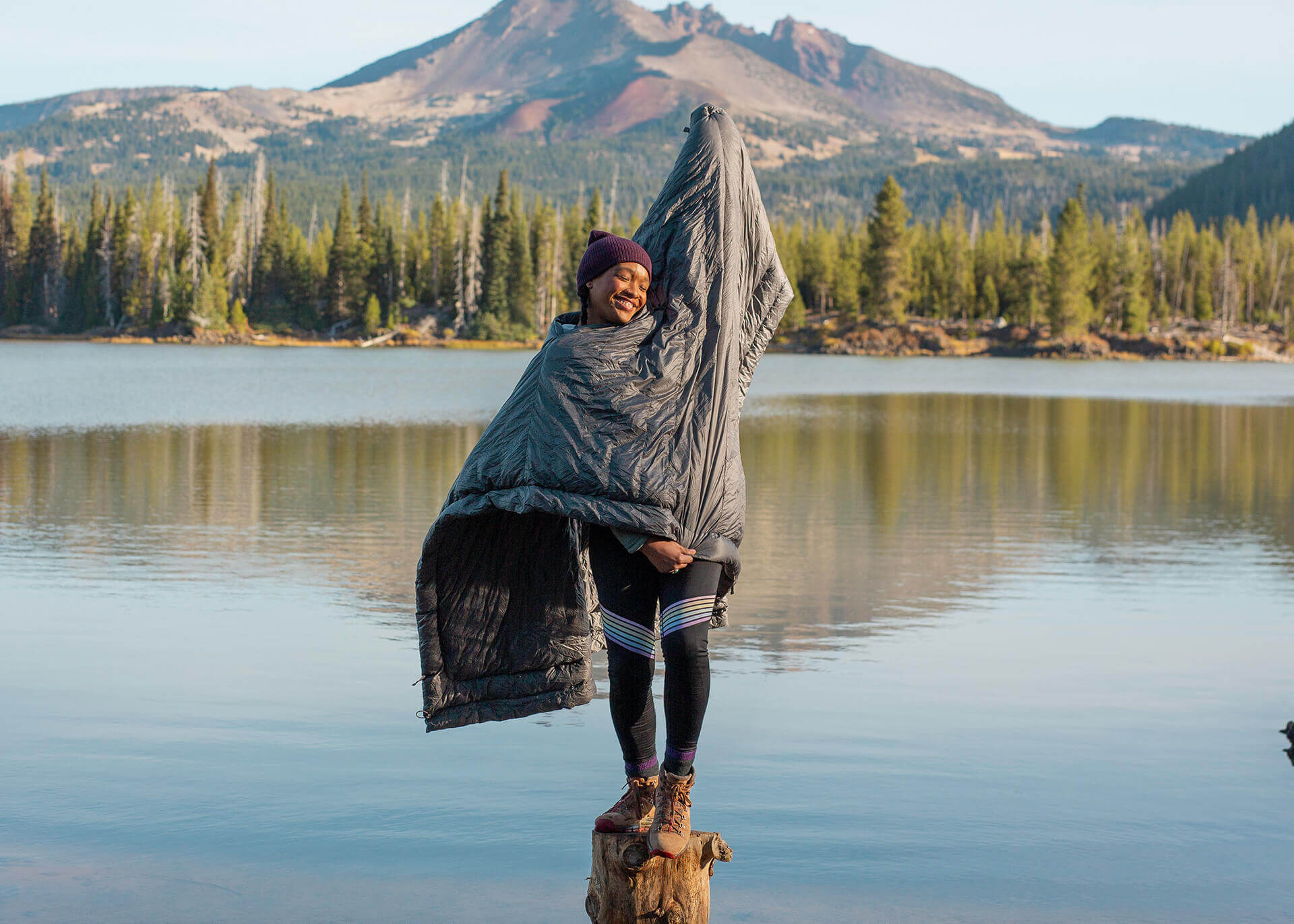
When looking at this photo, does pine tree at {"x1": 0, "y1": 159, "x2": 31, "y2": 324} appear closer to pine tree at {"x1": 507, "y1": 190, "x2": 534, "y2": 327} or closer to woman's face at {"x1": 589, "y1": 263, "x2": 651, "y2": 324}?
pine tree at {"x1": 507, "y1": 190, "x2": 534, "y2": 327}

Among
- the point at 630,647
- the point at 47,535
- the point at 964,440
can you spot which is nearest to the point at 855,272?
the point at 964,440

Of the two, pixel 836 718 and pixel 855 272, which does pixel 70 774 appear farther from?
pixel 855 272

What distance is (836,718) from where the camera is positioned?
6328mm

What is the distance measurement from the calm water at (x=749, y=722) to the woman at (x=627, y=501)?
2.54 ft

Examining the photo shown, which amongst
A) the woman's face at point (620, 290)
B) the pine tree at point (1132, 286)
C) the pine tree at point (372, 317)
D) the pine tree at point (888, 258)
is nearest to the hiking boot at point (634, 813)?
the woman's face at point (620, 290)

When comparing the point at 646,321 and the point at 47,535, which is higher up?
the point at 646,321

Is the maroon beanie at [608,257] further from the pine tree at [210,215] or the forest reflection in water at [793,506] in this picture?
the pine tree at [210,215]

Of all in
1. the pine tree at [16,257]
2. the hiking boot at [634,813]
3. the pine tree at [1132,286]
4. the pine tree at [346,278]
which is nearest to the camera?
the hiking boot at [634,813]

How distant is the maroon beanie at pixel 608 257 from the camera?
377cm

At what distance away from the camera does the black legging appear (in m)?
3.76

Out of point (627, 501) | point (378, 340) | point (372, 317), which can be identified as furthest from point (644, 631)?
point (372, 317)

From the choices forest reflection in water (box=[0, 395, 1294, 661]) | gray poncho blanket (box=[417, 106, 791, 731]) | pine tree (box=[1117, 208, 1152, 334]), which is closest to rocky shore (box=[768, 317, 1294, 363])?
pine tree (box=[1117, 208, 1152, 334])

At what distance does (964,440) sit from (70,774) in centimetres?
2008

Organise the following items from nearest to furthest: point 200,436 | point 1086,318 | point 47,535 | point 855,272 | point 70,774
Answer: point 70,774, point 47,535, point 200,436, point 1086,318, point 855,272
